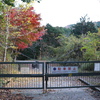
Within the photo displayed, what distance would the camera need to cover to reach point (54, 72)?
5.42m

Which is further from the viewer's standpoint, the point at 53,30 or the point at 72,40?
the point at 53,30

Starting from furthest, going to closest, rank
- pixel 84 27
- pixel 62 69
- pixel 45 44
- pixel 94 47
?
1. pixel 84 27
2. pixel 45 44
3. pixel 94 47
4. pixel 62 69

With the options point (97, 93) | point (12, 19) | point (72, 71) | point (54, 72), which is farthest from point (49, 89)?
point (12, 19)

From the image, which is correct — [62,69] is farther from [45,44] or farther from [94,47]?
[45,44]

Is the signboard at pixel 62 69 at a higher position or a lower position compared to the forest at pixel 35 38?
lower

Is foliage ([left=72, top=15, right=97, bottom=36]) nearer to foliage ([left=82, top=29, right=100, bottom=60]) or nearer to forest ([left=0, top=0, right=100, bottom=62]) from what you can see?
forest ([left=0, top=0, right=100, bottom=62])

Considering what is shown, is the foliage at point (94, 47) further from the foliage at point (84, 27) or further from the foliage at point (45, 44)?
the foliage at point (84, 27)

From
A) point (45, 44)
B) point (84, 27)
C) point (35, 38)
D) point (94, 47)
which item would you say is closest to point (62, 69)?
point (94, 47)

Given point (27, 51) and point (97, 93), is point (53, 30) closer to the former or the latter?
point (27, 51)

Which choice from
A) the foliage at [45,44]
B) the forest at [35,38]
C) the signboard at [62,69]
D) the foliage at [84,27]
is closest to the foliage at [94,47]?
the forest at [35,38]

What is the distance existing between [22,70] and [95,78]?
3278mm

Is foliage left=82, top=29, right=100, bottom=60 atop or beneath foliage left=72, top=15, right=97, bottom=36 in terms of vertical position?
beneath

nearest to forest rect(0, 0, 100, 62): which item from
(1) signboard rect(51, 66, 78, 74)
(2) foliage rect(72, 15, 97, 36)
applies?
(2) foliage rect(72, 15, 97, 36)

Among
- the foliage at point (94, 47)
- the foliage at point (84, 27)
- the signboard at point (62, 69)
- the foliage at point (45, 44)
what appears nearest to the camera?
the signboard at point (62, 69)
